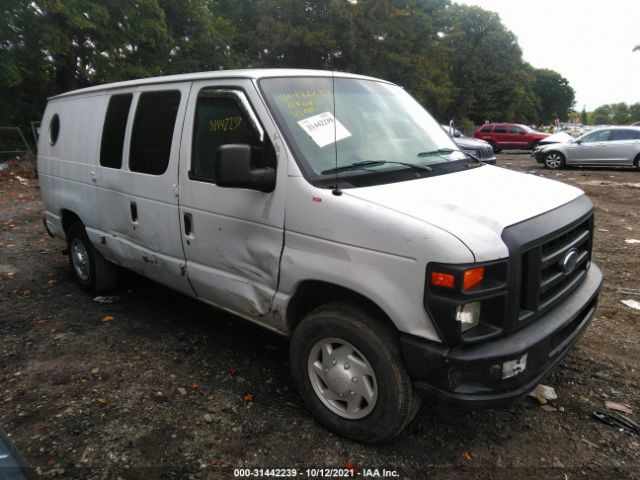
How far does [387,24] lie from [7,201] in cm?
3027

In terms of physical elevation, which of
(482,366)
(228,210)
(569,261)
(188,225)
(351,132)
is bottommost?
(482,366)

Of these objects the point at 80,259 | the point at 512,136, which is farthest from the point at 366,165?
the point at 512,136

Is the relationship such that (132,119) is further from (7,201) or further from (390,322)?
(7,201)

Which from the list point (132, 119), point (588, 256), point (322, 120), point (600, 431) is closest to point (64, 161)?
point (132, 119)

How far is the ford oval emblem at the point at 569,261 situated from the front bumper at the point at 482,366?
1.18ft

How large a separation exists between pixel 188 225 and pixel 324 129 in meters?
1.23

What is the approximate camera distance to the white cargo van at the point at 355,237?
7.54 ft

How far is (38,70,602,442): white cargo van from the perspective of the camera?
7.54 feet

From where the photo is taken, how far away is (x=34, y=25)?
53.5 feet

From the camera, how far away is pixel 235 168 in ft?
8.66

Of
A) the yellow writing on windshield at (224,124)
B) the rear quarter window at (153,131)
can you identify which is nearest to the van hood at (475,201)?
the yellow writing on windshield at (224,124)

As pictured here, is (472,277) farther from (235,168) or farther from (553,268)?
(235,168)

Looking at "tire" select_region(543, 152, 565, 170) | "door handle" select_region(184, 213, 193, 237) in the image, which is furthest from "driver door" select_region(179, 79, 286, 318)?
"tire" select_region(543, 152, 565, 170)

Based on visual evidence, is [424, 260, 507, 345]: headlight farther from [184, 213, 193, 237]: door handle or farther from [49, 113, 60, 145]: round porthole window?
[49, 113, 60, 145]: round porthole window
